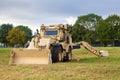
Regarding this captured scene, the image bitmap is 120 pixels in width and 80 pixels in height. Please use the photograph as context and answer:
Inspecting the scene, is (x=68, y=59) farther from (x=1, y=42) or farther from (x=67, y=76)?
(x=1, y=42)

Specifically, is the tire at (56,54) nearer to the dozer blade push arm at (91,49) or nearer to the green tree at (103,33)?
the dozer blade push arm at (91,49)

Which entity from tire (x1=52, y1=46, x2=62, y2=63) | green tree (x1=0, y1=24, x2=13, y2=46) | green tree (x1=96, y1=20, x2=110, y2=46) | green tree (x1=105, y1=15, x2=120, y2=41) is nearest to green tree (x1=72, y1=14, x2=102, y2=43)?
green tree (x1=96, y1=20, x2=110, y2=46)

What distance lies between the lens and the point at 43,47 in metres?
22.6

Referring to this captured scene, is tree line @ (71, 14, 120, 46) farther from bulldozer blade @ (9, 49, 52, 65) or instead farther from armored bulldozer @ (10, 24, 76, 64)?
bulldozer blade @ (9, 49, 52, 65)

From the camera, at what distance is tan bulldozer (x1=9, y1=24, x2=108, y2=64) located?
68.8 feet

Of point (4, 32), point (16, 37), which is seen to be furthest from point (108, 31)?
point (4, 32)

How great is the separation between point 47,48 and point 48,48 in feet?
0.21

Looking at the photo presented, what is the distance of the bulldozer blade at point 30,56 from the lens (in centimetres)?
2084

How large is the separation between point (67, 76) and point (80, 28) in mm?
108783

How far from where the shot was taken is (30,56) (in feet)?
69.5

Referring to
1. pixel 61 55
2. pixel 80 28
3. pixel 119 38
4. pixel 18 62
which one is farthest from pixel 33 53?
pixel 80 28

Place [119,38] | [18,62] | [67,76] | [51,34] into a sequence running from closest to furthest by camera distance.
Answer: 1. [67,76]
2. [18,62]
3. [51,34]
4. [119,38]

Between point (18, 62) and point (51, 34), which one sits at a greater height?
point (51, 34)

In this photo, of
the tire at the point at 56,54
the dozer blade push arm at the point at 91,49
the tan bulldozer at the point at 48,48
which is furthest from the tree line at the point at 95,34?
the tire at the point at 56,54
